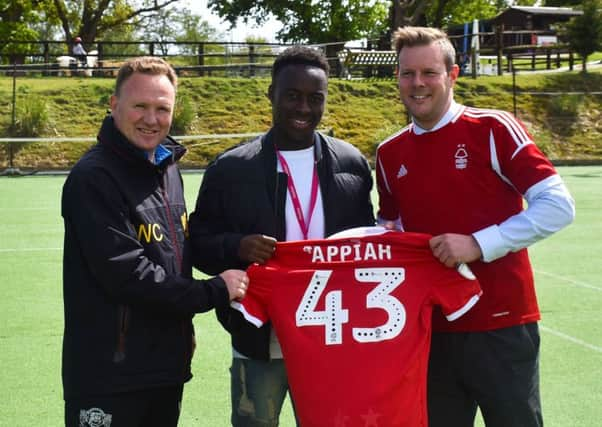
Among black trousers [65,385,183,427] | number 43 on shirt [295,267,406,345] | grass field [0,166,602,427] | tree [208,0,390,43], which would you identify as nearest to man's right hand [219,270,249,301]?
number 43 on shirt [295,267,406,345]

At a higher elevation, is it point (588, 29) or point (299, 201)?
point (588, 29)

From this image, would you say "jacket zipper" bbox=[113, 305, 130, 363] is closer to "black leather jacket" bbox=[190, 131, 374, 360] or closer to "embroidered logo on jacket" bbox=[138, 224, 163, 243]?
"embroidered logo on jacket" bbox=[138, 224, 163, 243]

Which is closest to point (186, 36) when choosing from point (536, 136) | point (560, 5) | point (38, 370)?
point (560, 5)

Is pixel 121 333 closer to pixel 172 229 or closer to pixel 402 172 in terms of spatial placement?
pixel 172 229

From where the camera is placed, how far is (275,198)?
→ 12.6 ft

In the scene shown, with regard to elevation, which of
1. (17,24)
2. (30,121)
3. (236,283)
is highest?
(17,24)

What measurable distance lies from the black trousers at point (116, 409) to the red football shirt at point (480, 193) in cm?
131

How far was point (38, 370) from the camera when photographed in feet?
20.0

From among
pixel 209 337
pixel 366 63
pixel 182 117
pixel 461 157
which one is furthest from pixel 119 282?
pixel 366 63

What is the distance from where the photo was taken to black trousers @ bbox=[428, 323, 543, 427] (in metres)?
3.70

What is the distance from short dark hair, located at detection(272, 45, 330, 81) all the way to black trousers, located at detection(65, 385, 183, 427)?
5.00 ft

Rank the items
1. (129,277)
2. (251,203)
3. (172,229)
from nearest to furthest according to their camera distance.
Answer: (129,277) < (172,229) < (251,203)

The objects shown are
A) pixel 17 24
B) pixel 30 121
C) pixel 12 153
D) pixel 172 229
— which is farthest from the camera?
pixel 17 24

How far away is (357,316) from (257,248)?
0.52 meters
